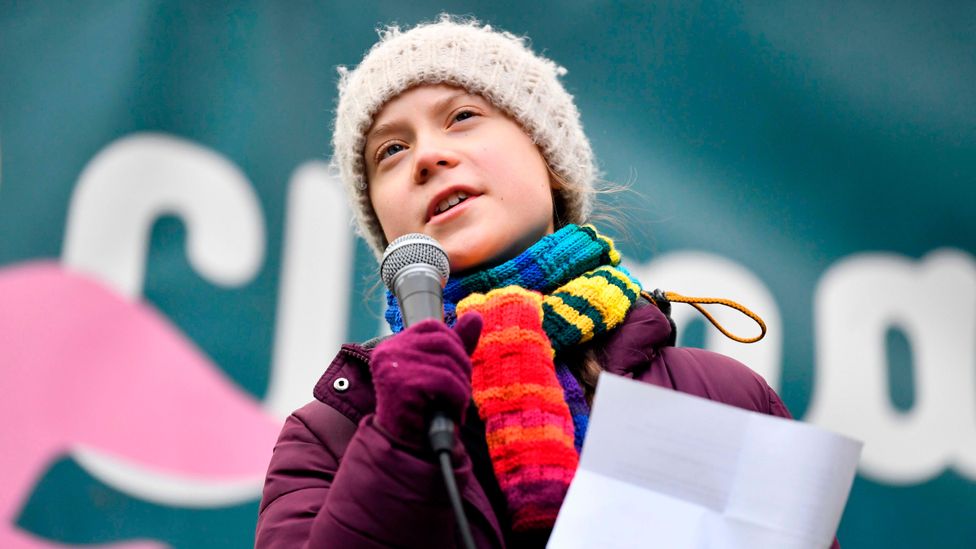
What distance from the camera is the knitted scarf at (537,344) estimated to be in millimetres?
970

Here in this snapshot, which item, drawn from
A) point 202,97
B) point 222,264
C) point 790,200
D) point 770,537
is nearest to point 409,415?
point 770,537

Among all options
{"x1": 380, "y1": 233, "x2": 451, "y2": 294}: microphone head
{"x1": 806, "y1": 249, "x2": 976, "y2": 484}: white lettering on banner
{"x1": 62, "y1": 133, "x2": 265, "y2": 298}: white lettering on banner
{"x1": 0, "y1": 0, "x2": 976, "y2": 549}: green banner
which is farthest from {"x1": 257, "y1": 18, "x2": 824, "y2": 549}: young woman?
{"x1": 806, "y1": 249, "x2": 976, "y2": 484}: white lettering on banner

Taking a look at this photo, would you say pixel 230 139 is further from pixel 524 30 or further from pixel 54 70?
pixel 524 30

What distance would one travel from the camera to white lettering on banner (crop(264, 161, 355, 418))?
2.01m

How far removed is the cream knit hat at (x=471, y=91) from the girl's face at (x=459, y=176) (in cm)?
2

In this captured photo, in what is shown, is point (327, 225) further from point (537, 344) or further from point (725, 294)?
point (537, 344)

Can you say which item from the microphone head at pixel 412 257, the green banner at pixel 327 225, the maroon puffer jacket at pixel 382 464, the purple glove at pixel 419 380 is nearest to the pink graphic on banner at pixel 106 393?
the green banner at pixel 327 225

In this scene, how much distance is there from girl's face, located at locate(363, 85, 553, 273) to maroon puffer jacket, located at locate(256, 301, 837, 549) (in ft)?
0.62

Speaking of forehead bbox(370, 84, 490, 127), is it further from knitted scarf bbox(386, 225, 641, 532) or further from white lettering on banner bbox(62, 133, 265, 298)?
white lettering on banner bbox(62, 133, 265, 298)

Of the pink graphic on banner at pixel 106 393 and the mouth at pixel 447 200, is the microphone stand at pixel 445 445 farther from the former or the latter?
the pink graphic on banner at pixel 106 393

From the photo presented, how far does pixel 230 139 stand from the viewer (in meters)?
2.09

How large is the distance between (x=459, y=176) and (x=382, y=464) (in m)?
0.54

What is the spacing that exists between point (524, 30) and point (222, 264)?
0.92m

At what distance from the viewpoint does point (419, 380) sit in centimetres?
76
